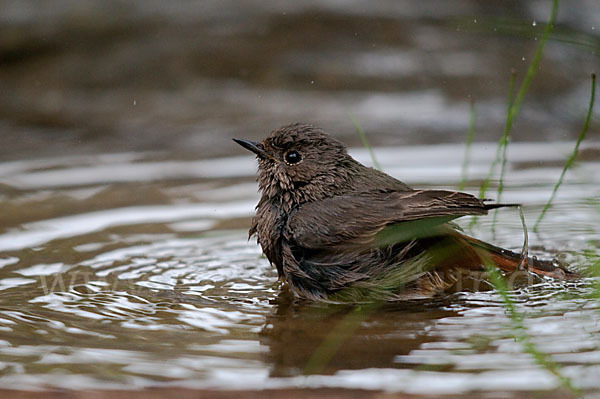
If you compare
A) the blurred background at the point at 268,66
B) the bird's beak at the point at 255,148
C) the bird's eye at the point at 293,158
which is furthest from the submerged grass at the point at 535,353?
the blurred background at the point at 268,66

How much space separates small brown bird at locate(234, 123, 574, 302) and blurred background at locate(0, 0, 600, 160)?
155 inches

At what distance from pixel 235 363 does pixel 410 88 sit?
6063 mm

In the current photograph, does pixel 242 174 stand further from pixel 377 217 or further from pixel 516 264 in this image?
pixel 516 264

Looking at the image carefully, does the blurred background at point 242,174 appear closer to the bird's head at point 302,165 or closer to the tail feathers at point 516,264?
the tail feathers at point 516,264

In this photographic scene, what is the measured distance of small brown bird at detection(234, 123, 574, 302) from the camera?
4258 millimetres

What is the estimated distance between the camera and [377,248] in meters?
4.33

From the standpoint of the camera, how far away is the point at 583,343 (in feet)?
11.1

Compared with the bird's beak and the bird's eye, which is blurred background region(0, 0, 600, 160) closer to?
the bird's beak

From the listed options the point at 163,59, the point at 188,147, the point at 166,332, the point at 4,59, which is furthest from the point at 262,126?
the point at 166,332

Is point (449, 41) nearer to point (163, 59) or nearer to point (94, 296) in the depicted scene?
Result: point (163, 59)

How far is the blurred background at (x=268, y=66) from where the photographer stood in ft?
28.3

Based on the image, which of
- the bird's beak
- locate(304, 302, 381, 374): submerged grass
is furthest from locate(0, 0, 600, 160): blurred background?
locate(304, 302, 381, 374): submerged grass

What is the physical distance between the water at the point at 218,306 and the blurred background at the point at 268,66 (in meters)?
1.75

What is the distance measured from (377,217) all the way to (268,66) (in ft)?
16.9
